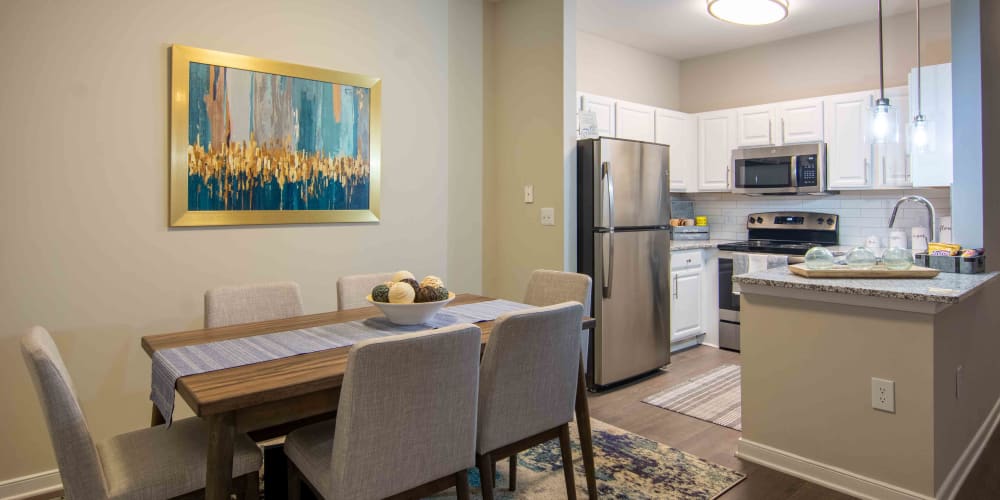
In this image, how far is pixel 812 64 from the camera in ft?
16.0

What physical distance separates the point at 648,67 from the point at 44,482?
5.16 metres

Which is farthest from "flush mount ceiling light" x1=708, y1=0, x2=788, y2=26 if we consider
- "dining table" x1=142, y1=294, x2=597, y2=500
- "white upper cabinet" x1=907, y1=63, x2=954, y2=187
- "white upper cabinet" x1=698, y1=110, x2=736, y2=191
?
"dining table" x1=142, y1=294, x2=597, y2=500

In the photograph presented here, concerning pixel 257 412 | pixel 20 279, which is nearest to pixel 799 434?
pixel 257 412

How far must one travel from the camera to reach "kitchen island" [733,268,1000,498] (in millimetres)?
2189

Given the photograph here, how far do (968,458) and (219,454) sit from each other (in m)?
2.97

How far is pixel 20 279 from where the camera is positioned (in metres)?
2.35

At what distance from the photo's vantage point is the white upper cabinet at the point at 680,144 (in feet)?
16.4

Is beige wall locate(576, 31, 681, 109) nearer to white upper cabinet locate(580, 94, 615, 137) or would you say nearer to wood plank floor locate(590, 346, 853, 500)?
white upper cabinet locate(580, 94, 615, 137)

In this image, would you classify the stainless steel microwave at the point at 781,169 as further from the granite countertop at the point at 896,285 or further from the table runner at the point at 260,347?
the table runner at the point at 260,347

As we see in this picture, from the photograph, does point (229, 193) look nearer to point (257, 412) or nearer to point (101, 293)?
point (101, 293)

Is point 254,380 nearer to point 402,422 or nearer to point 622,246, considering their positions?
Answer: point 402,422

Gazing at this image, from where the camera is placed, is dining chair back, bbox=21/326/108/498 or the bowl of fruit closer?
dining chair back, bbox=21/326/108/498

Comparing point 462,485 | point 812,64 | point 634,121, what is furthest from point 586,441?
point 812,64

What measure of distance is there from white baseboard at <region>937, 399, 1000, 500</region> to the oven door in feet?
6.83
